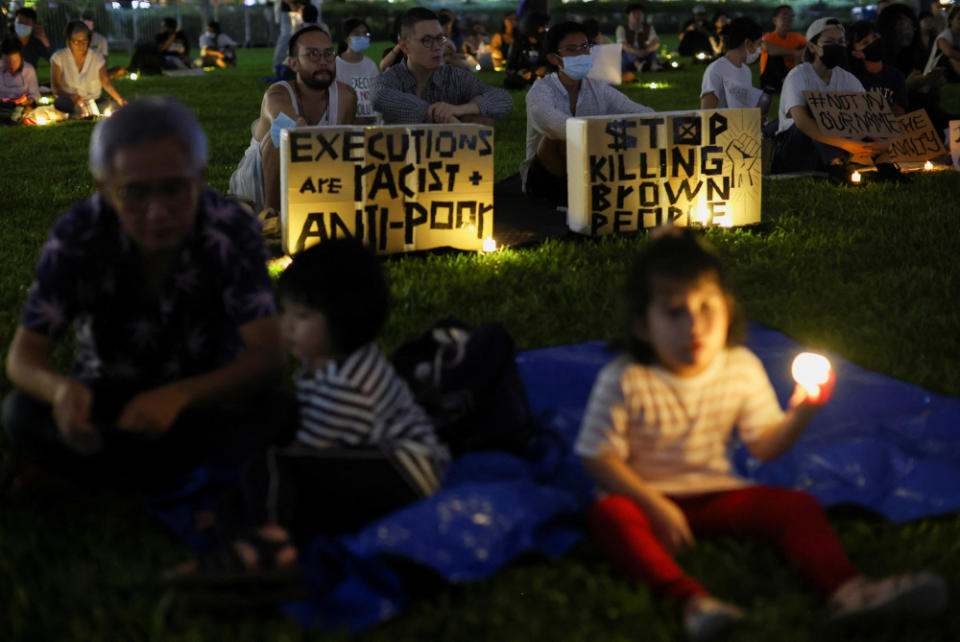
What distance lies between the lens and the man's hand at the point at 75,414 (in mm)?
3195

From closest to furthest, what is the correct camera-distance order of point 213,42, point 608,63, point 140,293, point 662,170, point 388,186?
point 140,293, point 388,186, point 662,170, point 608,63, point 213,42

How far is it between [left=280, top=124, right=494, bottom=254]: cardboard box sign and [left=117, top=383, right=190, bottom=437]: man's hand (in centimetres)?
368

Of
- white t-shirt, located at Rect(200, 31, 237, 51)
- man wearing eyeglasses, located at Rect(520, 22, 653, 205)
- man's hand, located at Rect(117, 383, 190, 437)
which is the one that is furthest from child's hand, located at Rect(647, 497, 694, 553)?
white t-shirt, located at Rect(200, 31, 237, 51)

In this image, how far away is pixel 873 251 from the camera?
730cm

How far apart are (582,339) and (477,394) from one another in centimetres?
162

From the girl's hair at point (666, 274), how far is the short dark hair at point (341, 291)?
757mm

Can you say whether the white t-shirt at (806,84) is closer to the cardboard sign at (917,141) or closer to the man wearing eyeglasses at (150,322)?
the cardboard sign at (917,141)

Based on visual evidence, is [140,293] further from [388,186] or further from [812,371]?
[388,186]

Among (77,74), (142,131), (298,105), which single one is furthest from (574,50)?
(77,74)

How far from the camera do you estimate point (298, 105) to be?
7.86 m

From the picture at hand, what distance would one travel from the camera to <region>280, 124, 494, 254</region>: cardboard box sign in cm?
691

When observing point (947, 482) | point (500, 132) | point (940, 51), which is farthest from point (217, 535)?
point (940, 51)

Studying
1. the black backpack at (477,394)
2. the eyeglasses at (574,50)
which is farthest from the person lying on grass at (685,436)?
the eyeglasses at (574,50)

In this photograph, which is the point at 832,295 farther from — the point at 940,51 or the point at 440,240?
the point at 940,51
